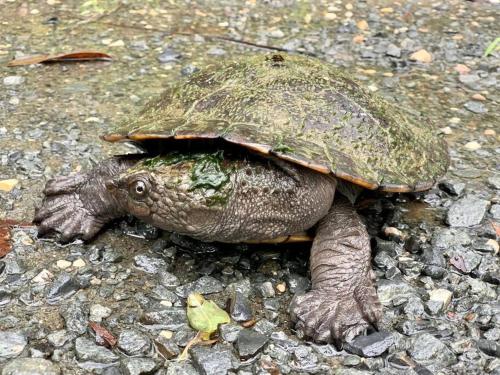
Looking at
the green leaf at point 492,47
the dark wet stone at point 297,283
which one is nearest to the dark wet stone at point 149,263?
the dark wet stone at point 297,283

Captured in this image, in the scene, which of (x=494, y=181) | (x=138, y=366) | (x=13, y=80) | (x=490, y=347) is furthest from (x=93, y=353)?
(x=13, y=80)

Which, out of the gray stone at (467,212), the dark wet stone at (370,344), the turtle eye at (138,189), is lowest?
the dark wet stone at (370,344)

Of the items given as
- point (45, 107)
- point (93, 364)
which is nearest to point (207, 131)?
point (93, 364)

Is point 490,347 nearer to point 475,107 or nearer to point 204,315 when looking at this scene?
point 204,315

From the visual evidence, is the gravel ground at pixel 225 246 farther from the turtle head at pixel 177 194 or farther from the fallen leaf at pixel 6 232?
the turtle head at pixel 177 194

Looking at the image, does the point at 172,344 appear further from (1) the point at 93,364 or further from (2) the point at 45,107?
A: (2) the point at 45,107

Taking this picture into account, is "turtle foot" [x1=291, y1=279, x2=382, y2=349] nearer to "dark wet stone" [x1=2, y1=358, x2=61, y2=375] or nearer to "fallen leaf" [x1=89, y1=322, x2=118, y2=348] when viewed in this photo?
"fallen leaf" [x1=89, y1=322, x2=118, y2=348]

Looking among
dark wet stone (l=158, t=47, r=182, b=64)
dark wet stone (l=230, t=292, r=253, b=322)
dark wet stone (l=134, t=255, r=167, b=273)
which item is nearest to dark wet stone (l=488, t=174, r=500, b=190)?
dark wet stone (l=230, t=292, r=253, b=322)
